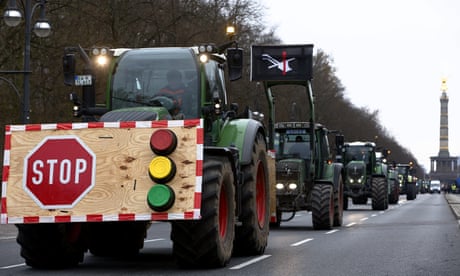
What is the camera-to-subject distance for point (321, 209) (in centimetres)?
2377

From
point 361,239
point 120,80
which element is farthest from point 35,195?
point 361,239

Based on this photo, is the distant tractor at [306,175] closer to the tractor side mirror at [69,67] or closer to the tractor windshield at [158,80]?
the tractor windshield at [158,80]

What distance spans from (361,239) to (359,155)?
89.6 ft

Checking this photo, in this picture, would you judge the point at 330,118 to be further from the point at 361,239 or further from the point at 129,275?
the point at 129,275

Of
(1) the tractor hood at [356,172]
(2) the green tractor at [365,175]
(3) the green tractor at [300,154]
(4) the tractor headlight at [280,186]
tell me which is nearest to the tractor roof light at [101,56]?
(3) the green tractor at [300,154]

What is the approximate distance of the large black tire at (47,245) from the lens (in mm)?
11828

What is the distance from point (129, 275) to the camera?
37.3 feet

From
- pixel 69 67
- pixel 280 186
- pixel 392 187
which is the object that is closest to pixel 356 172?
pixel 392 187

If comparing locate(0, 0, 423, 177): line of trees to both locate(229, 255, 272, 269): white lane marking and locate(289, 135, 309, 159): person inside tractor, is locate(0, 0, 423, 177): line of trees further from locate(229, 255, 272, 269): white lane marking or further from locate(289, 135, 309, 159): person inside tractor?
locate(289, 135, 309, 159): person inside tractor

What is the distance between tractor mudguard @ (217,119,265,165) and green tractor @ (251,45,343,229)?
8.63 m

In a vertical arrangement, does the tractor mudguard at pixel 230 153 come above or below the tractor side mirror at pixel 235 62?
below

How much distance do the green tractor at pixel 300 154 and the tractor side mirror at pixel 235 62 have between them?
376 inches

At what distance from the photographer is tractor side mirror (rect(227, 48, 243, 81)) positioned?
43.0 feet

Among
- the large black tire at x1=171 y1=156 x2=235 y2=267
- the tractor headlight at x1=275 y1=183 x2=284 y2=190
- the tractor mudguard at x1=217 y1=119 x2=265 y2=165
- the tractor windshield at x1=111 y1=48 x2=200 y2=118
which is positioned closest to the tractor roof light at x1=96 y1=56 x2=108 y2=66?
the tractor windshield at x1=111 y1=48 x2=200 y2=118
